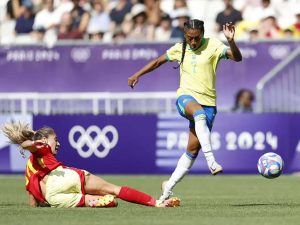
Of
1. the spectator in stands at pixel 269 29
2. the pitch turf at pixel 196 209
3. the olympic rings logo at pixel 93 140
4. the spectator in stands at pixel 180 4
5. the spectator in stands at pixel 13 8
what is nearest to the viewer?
the pitch turf at pixel 196 209

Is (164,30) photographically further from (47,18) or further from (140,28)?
(47,18)

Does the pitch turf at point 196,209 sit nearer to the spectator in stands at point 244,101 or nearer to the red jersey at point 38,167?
the red jersey at point 38,167

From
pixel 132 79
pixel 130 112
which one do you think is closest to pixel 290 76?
pixel 130 112

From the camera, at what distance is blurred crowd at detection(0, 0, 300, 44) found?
24.0m

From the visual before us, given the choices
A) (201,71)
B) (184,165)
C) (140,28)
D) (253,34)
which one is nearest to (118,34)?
(140,28)

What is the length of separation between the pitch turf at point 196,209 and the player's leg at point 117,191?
129 mm

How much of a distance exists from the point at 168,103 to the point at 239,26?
2947mm

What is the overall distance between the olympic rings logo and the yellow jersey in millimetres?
8127

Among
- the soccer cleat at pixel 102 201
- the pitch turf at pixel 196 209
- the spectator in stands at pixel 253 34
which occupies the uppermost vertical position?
the spectator in stands at pixel 253 34

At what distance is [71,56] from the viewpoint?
23000 mm

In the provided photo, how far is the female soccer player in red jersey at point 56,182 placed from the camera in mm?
12562

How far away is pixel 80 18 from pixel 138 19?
4.71ft

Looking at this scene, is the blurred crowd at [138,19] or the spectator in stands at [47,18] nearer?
the blurred crowd at [138,19]

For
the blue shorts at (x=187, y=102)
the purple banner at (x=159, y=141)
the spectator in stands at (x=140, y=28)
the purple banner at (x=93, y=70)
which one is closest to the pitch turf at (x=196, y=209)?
the blue shorts at (x=187, y=102)
